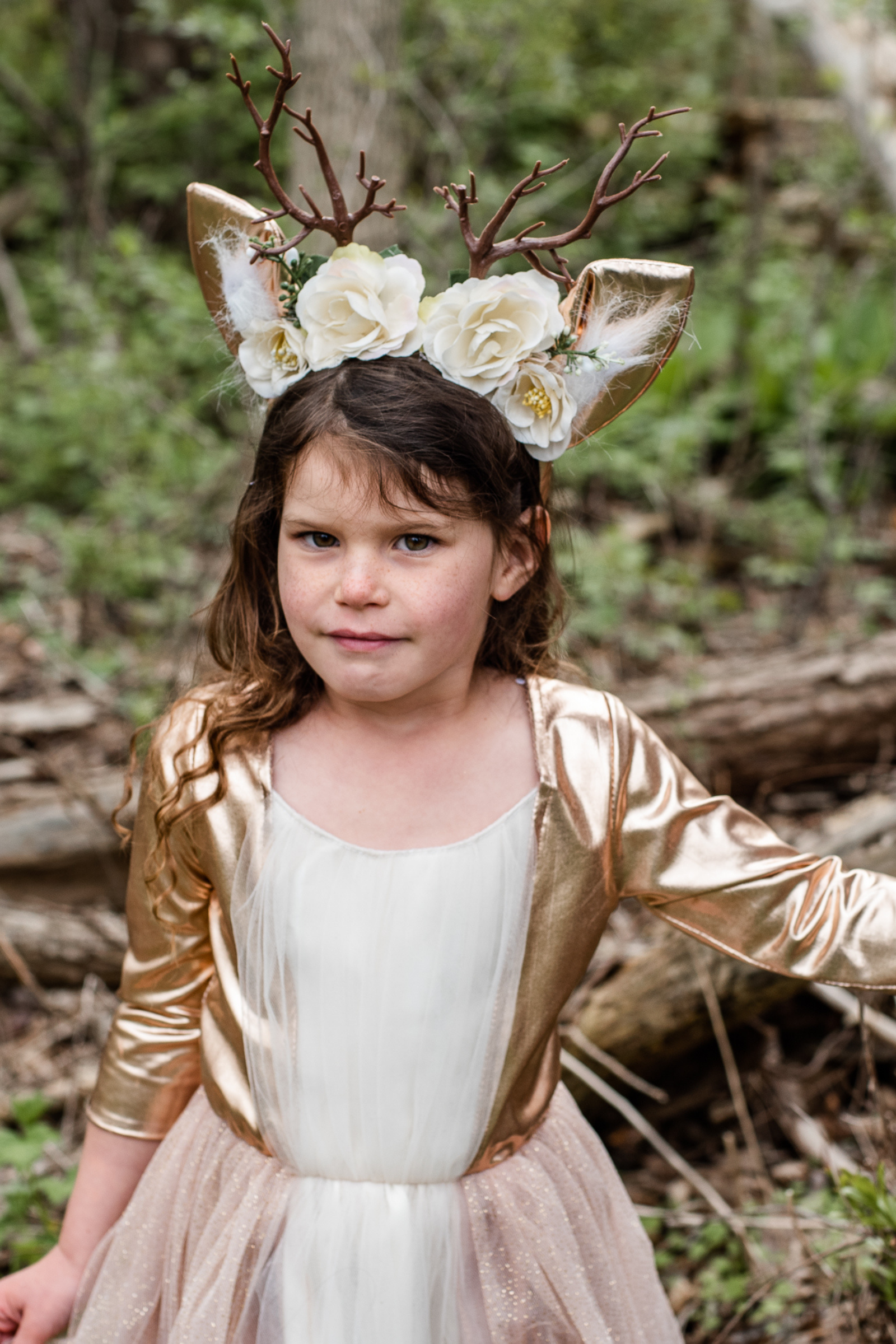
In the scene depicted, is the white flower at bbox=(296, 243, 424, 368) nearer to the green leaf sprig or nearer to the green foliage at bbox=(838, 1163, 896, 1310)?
the green leaf sprig

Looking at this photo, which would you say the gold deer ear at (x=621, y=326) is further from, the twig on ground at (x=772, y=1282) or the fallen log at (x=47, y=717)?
the fallen log at (x=47, y=717)

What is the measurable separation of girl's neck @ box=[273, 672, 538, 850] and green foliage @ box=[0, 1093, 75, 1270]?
1055mm

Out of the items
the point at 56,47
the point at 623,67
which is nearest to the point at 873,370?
the point at 623,67

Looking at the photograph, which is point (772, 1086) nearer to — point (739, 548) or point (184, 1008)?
point (184, 1008)

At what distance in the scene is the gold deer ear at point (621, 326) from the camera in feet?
3.95

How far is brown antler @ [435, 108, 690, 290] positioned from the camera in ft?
3.78

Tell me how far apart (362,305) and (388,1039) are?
84 cm

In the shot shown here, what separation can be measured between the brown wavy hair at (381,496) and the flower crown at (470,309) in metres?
0.04

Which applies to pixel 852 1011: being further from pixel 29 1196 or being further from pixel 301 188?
pixel 301 188

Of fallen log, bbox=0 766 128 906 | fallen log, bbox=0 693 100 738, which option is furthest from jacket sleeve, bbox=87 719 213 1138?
fallen log, bbox=0 693 100 738

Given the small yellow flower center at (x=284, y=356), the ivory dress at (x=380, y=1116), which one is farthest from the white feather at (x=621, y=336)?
A: the ivory dress at (x=380, y=1116)

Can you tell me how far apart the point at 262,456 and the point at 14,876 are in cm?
168

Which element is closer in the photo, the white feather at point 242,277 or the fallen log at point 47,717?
the white feather at point 242,277

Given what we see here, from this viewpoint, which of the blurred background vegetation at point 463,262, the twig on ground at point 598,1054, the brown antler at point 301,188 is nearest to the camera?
the brown antler at point 301,188
